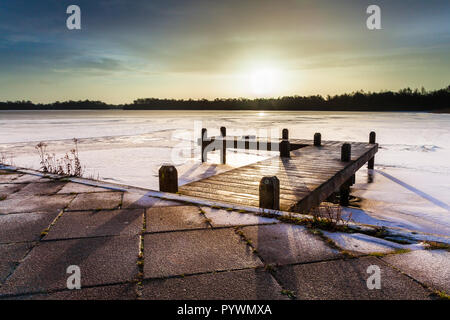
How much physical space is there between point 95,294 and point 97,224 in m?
1.57

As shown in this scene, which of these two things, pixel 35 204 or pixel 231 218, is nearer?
pixel 231 218

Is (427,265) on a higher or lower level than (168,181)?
lower

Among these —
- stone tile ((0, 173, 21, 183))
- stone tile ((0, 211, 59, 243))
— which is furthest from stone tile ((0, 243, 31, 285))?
stone tile ((0, 173, 21, 183))

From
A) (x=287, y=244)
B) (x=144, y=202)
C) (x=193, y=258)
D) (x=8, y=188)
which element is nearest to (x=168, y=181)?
(x=144, y=202)

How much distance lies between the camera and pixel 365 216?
8.41 m

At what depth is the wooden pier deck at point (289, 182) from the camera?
5418 mm

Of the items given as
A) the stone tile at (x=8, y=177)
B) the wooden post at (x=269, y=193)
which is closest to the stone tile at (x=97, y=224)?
the wooden post at (x=269, y=193)

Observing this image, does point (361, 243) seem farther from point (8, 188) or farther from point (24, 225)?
point (8, 188)

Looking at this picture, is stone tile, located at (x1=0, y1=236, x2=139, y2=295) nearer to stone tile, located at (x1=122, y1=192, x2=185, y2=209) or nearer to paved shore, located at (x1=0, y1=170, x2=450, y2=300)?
paved shore, located at (x1=0, y1=170, x2=450, y2=300)

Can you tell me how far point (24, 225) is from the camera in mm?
3775

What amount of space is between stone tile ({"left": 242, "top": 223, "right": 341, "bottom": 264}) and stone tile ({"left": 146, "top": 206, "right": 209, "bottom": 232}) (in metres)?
0.67

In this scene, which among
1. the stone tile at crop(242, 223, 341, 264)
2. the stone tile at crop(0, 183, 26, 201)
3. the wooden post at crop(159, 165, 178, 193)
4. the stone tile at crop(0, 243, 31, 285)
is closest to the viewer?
the stone tile at crop(0, 243, 31, 285)

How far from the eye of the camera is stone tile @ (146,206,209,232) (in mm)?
3695
